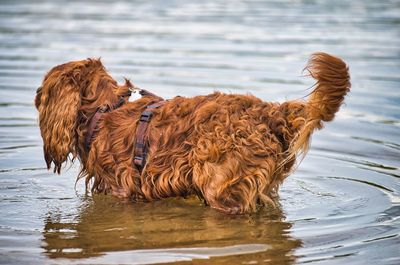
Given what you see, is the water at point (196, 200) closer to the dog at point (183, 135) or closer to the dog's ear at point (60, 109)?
the dog at point (183, 135)

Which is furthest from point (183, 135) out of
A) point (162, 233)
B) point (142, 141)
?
point (162, 233)

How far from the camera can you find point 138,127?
742 centimetres

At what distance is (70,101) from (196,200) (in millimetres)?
1477

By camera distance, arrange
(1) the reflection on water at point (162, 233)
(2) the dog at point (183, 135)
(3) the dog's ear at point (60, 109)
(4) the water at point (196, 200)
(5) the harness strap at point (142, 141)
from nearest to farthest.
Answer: (1) the reflection on water at point (162, 233)
(4) the water at point (196, 200)
(2) the dog at point (183, 135)
(5) the harness strap at point (142, 141)
(3) the dog's ear at point (60, 109)

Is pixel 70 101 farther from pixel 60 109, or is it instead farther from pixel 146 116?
pixel 146 116

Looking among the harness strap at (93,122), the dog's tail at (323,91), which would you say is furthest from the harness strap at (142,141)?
the dog's tail at (323,91)

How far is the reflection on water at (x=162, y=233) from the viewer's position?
255 inches

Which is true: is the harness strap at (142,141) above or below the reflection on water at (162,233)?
above

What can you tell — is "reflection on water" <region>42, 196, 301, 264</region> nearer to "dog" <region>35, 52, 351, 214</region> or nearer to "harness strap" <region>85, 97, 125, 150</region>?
"dog" <region>35, 52, 351, 214</region>

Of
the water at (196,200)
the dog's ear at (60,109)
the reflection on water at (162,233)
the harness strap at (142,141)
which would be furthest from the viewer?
the dog's ear at (60,109)

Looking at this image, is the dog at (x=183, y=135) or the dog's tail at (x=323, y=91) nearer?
the dog's tail at (x=323, y=91)

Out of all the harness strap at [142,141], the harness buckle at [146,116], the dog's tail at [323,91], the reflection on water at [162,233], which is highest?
the dog's tail at [323,91]

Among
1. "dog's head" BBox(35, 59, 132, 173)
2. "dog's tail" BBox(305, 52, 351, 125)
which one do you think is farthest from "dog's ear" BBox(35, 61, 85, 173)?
"dog's tail" BBox(305, 52, 351, 125)

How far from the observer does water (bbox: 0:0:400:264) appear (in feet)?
21.9
